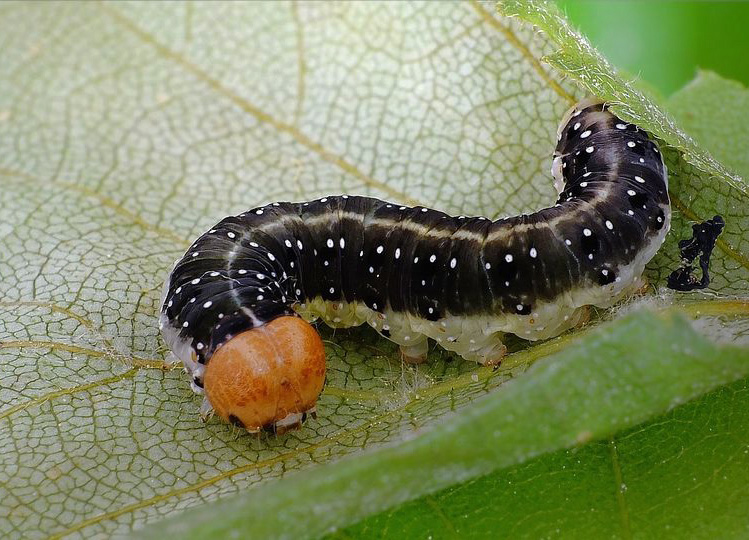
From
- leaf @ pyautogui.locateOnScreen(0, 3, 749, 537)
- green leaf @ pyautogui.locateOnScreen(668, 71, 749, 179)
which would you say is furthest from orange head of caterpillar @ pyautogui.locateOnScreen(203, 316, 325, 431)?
green leaf @ pyautogui.locateOnScreen(668, 71, 749, 179)

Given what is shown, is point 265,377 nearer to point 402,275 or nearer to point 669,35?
point 402,275

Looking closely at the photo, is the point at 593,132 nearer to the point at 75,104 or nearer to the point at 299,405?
the point at 299,405

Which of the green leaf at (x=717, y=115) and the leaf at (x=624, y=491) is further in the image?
the green leaf at (x=717, y=115)

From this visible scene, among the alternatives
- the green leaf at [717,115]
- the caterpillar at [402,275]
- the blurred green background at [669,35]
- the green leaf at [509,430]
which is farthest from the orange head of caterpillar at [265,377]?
the blurred green background at [669,35]

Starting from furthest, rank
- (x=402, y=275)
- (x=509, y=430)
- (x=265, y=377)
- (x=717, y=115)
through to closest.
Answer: (x=717, y=115) → (x=402, y=275) → (x=265, y=377) → (x=509, y=430)

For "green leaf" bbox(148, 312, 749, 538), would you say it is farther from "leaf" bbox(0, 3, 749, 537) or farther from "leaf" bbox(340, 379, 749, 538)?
"leaf" bbox(340, 379, 749, 538)

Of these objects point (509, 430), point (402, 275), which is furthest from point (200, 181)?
point (509, 430)

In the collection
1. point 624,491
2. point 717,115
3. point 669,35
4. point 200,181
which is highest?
point 669,35

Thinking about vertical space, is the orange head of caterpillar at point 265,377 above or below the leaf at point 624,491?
below

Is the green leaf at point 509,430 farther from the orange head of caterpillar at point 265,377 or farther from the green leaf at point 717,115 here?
the green leaf at point 717,115
